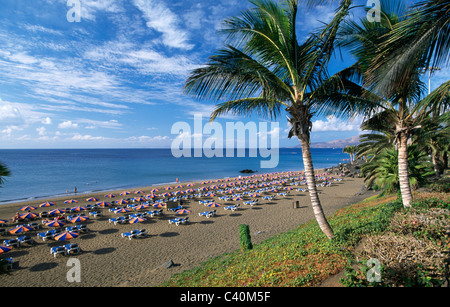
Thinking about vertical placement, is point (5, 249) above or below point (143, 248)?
above

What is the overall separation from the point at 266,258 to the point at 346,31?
24.5ft

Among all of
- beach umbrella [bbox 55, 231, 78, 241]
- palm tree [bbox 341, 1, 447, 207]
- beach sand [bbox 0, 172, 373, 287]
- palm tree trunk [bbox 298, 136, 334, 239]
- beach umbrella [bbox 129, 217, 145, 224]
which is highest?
palm tree [bbox 341, 1, 447, 207]

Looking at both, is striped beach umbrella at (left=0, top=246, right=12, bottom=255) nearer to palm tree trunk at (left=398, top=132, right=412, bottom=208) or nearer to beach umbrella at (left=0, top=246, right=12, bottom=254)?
beach umbrella at (left=0, top=246, right=12, bottom=254)

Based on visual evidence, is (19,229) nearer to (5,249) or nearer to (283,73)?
(5,249)

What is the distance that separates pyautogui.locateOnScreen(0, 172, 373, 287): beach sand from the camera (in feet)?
33.8

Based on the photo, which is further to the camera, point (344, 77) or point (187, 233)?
point (187, 233)

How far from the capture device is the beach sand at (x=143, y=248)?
10.3 meters

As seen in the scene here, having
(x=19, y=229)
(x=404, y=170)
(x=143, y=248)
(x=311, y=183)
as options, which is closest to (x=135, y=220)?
(x=143, y=248)

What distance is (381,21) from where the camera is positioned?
271 inches

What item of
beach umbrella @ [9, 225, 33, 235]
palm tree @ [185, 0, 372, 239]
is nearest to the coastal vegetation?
palm tree @ [185, 0, 372, 239]

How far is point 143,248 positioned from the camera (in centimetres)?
1367
